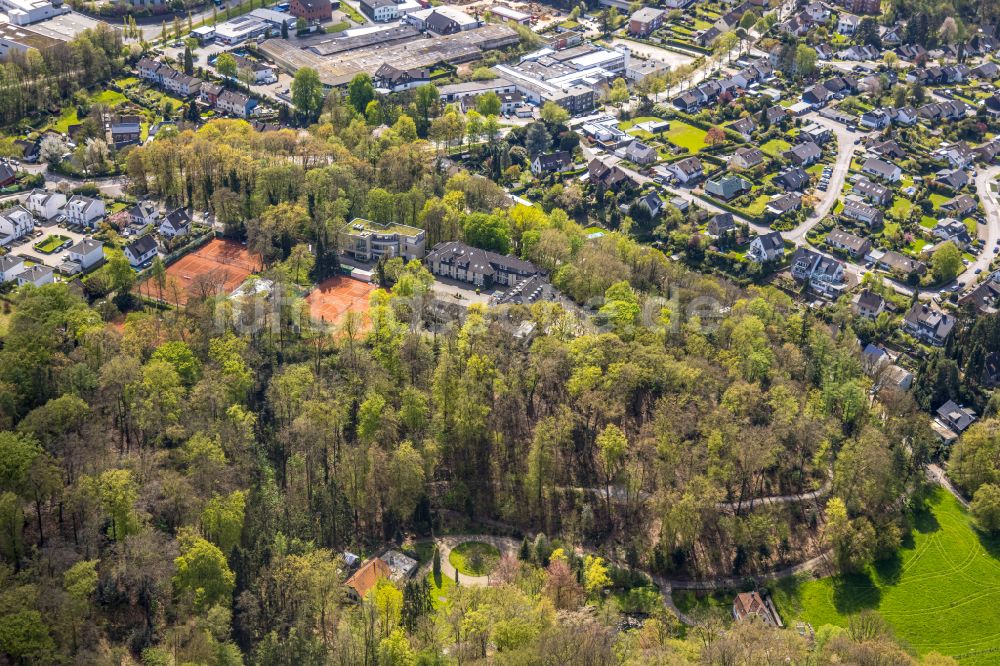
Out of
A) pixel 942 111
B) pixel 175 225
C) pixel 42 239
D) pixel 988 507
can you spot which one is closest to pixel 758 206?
pixel 942 111

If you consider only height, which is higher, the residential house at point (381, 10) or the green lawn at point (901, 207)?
the green lawn at point (901, 207)

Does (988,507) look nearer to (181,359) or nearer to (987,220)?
(987,220)

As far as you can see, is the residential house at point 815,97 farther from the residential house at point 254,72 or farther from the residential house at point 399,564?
the residential house at point 399,564

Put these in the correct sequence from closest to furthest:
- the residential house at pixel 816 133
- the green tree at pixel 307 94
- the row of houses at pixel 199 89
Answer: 1. the green tree at pixel 307 94
2. the row of houses at pixel 199 89
3. the residential house at pixel 816 133

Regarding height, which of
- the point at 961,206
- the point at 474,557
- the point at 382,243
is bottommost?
the point at 474,557

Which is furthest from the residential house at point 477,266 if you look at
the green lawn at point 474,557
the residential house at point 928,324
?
the residential house at point 928,324

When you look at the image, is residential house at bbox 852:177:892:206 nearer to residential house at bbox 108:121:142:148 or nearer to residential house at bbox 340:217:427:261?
residential house at bbox 340:217:427:261
